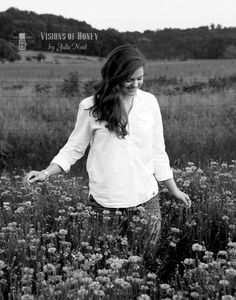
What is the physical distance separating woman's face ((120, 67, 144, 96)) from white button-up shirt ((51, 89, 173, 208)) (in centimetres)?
10

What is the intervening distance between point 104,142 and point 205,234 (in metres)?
0.95

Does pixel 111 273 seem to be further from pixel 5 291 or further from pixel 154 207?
pixel 154 207

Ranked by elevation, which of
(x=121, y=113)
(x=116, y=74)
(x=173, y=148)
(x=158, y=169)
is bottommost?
(x=173, y=148)

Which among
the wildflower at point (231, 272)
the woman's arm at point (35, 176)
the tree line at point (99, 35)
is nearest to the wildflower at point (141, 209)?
the woman's arm at point (35, 176)

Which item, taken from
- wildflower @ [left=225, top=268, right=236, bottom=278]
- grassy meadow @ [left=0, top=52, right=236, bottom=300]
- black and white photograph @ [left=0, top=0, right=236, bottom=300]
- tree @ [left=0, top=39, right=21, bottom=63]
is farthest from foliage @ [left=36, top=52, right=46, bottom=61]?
wildflower @ [left=225, top=268, right=236, bottom=278]

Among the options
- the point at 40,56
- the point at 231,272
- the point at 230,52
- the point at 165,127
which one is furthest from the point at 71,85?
the point at 231,272

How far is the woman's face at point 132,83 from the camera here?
3.06 metres

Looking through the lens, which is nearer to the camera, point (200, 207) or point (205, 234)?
point (205, 234)

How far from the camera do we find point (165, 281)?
3291 mm

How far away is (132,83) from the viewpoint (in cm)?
309

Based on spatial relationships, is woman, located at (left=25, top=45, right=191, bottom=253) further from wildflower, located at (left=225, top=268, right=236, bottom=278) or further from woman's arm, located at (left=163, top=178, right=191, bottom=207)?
wildflower, located at (left=225, top=268, right=236, bottom=278)

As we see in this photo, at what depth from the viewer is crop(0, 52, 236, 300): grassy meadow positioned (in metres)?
2.46

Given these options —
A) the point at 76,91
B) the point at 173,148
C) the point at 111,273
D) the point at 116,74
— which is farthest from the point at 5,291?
the point at 76,91

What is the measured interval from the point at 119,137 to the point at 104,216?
0.44 m
